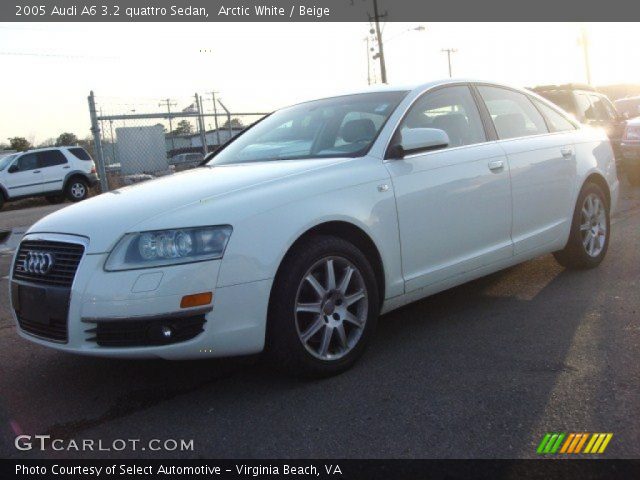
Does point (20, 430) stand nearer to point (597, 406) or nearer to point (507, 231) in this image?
point (597, 406)

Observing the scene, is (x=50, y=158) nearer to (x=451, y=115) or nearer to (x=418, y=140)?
(x=451, y=115)

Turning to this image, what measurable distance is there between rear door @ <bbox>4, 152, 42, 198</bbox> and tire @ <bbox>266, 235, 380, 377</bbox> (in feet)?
60.8

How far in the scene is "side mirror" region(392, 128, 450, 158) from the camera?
13.0ft

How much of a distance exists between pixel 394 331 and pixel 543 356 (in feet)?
3.23

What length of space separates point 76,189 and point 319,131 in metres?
17.9

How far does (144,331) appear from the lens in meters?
3.09

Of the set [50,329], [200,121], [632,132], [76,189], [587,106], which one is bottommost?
[50,329]

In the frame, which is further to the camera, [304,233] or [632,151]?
[632,151]

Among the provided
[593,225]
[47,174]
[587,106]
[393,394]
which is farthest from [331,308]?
[47,174]

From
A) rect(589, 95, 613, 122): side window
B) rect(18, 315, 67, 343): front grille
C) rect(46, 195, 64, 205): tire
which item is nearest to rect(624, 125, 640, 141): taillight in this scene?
rect(589, 95, 613, 122): side window

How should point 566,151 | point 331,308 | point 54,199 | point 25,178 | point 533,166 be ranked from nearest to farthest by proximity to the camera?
point 331,308 → point 533,166 → point 566,151 → point 25,178 → point 54,199

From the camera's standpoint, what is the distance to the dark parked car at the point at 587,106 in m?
11.0

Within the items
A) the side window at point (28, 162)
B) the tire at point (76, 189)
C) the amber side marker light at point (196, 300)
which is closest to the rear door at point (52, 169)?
the side window at point (28, 162)

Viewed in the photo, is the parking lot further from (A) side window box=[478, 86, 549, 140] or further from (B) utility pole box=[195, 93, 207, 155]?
(B) utility pole box=[195, 93, 207, 155]
